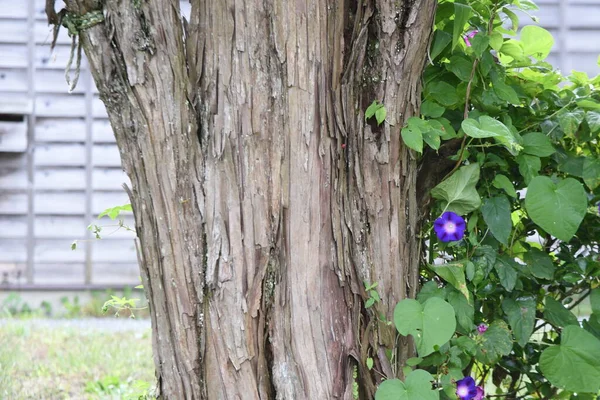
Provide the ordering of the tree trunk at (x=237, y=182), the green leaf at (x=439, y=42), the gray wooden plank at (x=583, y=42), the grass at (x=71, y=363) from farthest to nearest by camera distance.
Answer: the gray wooden plank at (x=583, y=42), the grass at (x=71, y=363), the green leaf at (x=439, y=42), the tree trunk at (x=237, y=182)

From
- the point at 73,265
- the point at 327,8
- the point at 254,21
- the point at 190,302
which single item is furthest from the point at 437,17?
the point at 73,265

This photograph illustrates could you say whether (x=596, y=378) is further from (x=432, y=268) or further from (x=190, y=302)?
(x=190, y=302)

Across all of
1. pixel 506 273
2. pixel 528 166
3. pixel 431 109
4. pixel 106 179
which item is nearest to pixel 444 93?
pixel 431 109

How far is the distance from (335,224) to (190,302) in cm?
38

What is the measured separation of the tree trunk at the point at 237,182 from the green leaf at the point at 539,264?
55 cm

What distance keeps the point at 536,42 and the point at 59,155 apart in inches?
189

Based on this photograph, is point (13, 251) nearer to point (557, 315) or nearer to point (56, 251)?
point (56, 251)

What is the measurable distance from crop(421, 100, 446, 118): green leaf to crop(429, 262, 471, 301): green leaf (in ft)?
1.25

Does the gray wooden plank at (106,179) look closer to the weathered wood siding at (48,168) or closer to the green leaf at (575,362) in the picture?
the weathered wood siding at (48,168)

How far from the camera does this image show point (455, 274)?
1598mm

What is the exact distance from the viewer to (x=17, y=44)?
5.72m

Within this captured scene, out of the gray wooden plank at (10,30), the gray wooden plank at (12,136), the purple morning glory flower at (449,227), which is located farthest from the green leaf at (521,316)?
the gray wooden plank at (10,30)

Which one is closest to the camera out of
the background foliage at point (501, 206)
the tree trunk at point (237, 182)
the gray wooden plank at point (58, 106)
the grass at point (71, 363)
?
the tree trunk at point (237, 182)

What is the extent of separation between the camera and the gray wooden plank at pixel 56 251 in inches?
225
